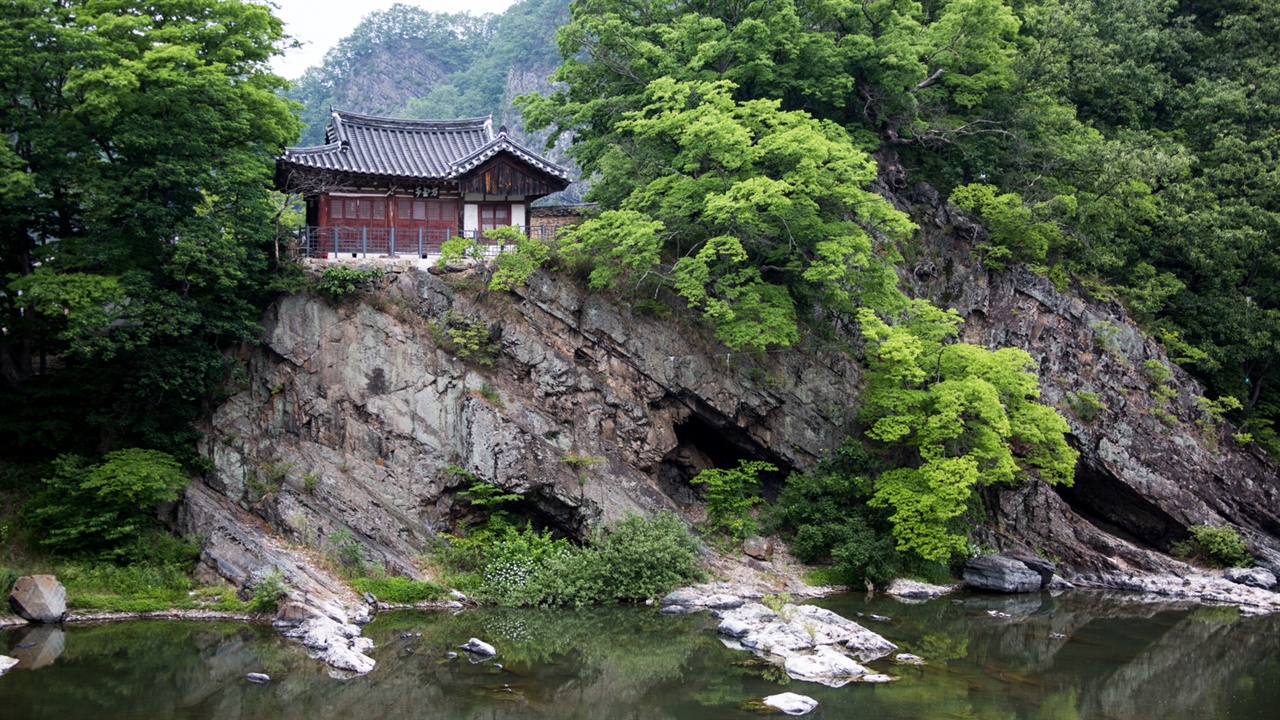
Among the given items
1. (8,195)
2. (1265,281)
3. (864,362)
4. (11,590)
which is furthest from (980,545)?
(8,195)

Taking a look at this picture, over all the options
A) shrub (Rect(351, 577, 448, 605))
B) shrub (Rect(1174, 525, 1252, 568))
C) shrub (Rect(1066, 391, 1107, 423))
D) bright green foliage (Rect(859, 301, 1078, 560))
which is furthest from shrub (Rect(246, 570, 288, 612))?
shrub (Rect(1174, 525, 1252, 568))

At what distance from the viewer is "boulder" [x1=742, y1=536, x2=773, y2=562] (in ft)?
84.0

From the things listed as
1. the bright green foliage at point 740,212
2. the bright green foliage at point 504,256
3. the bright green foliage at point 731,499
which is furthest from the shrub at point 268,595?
the bright green foliage at point 740,212

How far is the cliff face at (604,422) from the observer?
78.2 ft

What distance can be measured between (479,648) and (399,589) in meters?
4.22

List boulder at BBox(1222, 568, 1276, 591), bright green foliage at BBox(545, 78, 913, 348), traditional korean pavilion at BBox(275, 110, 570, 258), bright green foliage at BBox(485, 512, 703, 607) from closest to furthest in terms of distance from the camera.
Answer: bright green foliage at BBox(485, 512, 703, 607)
bright green foliage at BBox(545, 78, 913, 348)
boulder at BBox(1222, 568, 1276, 591)
traditional korean pavilion at BBox(275, 110, 570, 258)

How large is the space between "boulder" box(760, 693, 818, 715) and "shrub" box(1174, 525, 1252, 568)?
64.1 ft

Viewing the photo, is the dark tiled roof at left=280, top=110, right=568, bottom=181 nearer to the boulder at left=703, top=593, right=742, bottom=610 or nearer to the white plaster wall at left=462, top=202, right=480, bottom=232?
the white plaster wall at left=462, top=202, right=480, bottom=232

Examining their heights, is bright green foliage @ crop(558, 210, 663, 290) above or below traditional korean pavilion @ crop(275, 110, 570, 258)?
below

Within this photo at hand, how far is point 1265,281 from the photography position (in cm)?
3359

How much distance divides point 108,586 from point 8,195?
9.03 metres

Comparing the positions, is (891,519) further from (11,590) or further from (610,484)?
(11,590)

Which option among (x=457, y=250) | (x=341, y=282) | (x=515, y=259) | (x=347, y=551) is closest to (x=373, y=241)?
(x=457, y=250)

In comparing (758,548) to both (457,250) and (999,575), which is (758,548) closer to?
(999,575)
